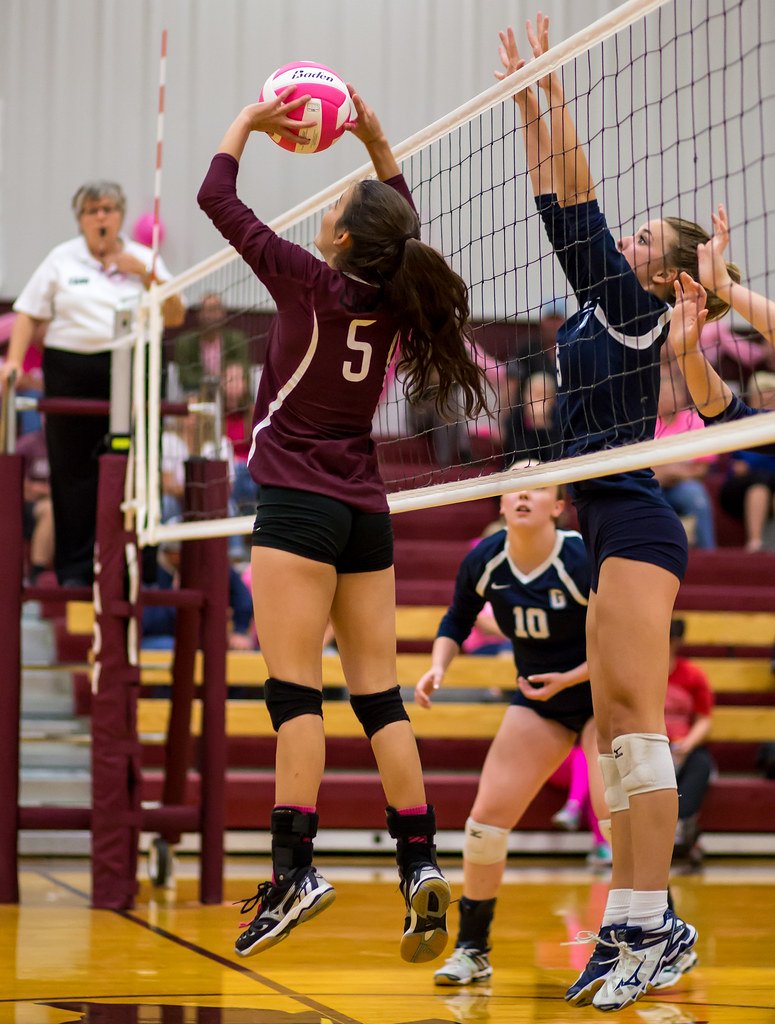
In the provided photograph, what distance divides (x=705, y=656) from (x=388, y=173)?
6.67m

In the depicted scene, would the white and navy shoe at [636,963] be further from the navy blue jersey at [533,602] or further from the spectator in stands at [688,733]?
the spectator in stands at [688,733]

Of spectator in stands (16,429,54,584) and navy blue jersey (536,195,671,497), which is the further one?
spectator in stands (16,429,54,584)

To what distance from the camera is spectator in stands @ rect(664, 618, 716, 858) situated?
316 inches

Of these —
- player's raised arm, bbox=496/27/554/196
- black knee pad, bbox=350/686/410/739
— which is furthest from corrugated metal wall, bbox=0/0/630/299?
black knee pad, bbox=350/686/410/739

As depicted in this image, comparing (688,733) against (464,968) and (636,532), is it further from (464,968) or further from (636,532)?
(636,532)

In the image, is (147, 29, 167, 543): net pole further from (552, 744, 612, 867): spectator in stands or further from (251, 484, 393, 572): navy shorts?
(552, 744, 612, 867): spectator in stands

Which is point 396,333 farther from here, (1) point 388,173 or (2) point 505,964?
(2) point 505,964

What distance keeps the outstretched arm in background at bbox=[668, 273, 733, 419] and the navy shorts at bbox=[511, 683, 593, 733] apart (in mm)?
1412

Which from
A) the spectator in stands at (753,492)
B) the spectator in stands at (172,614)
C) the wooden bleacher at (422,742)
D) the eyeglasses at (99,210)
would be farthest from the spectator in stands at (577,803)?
the eyeglasses at (99,210)

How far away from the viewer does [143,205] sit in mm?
12773

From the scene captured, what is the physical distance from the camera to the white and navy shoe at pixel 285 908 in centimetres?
341

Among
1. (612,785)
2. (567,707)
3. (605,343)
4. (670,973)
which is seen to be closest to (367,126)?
(605,343)

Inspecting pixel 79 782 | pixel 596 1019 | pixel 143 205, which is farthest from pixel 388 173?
pixel 143 205

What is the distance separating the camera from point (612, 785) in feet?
13.3
